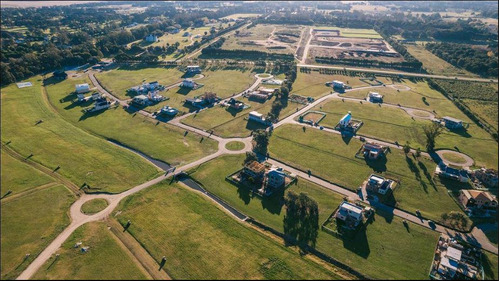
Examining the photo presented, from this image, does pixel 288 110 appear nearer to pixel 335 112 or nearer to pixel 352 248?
pixel 335 112

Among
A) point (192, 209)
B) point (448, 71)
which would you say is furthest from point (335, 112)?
point (448, 71)

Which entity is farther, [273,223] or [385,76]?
[385,76]

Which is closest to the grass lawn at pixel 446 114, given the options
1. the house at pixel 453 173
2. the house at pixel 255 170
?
the house at pixel 453 173

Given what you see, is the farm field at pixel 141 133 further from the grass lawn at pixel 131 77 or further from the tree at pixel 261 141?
the grass lawn at pixel 131 77

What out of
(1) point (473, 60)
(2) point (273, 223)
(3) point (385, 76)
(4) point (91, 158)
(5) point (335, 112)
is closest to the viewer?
(2) point (273, 223)

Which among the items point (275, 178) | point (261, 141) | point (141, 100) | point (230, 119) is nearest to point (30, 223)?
point (275, 178)

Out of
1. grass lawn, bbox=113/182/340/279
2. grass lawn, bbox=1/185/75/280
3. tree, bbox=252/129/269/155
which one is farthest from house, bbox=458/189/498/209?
grass lawn, bbox=1/185/75/280
